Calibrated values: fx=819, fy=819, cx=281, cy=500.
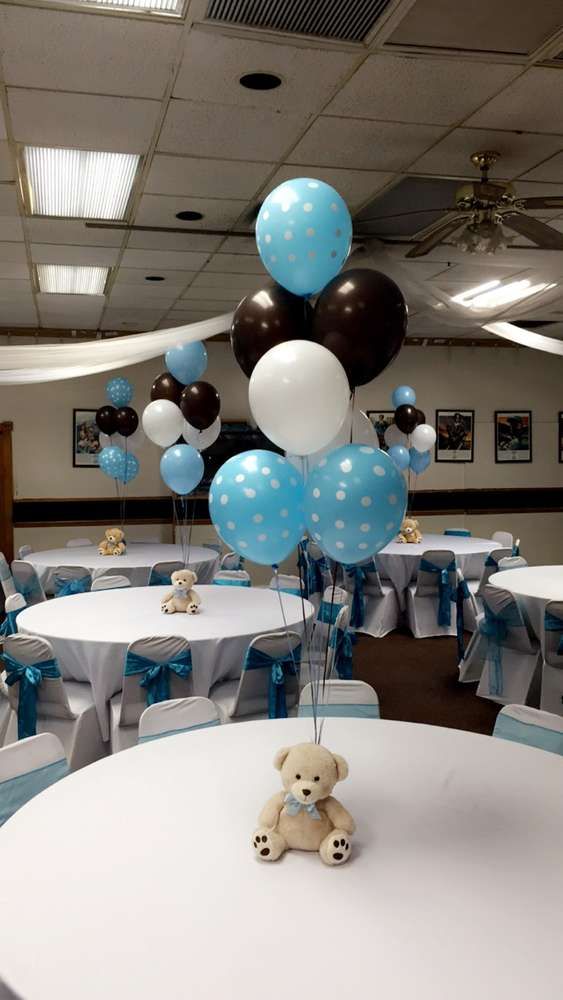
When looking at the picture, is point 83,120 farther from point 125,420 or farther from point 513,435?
point 513,435

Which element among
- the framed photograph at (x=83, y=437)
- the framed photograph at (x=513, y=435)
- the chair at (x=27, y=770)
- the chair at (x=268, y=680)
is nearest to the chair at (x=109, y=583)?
the chair at (x=268, y=680)

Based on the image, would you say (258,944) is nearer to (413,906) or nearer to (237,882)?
(237,882)

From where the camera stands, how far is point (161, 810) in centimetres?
224

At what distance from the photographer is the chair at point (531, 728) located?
2.86 meters

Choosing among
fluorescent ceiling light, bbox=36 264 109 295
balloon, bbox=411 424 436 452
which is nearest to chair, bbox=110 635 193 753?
fluorescent ceiling light, bbox=36 264 109 295

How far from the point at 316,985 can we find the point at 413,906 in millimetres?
347

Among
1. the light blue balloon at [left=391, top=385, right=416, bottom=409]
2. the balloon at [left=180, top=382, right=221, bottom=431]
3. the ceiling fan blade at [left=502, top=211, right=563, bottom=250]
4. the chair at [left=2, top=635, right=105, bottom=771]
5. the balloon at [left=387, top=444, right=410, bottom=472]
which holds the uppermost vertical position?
the ceiling fan blade at [left=502, top=211, right=563, bottom=250]

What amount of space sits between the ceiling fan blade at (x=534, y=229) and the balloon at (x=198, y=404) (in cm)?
231

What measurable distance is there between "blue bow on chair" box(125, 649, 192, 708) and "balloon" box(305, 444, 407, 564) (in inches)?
73.5

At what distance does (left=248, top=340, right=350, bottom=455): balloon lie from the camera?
2.22 metres

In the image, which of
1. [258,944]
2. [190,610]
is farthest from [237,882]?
[190,610]

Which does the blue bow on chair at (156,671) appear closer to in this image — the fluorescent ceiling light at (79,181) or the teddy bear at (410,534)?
the fluorescent ceiling light at (79,181)

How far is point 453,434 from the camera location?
1184 cm

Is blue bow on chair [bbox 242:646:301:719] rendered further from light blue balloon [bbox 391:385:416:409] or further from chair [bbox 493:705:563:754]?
light blue balloon [bbox 391:385:416:409]
